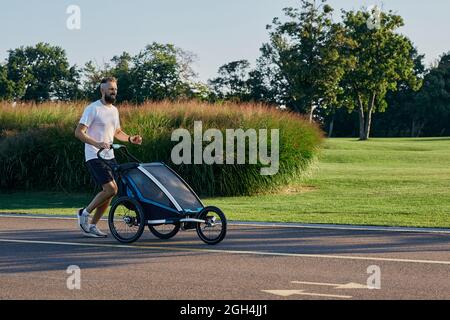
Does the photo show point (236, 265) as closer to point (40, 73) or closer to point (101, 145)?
point (101, 145)

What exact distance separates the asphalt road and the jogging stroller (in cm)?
24

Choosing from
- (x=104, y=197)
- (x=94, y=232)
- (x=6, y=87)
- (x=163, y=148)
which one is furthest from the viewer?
(x=6, y=87)

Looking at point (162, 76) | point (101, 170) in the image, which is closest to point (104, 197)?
point (101, 170)

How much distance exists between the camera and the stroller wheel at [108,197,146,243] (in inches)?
465

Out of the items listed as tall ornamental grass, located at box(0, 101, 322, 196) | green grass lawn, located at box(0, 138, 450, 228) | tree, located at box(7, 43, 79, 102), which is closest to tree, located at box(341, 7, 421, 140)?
tree, located at box(7, 43, 79, 102)

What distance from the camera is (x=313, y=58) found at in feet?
233

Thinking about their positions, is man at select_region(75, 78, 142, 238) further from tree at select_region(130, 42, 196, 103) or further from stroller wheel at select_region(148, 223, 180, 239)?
tree at select_region(130, 42, 196, 103)

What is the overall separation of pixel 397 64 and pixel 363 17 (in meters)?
5.38

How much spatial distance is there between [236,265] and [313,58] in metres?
62.4

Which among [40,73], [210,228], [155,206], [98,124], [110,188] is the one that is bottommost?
[210,228]

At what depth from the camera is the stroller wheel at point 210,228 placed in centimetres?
1157

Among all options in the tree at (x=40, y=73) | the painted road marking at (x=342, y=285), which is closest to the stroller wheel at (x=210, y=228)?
the painted road marking at (x=342, y=285)
